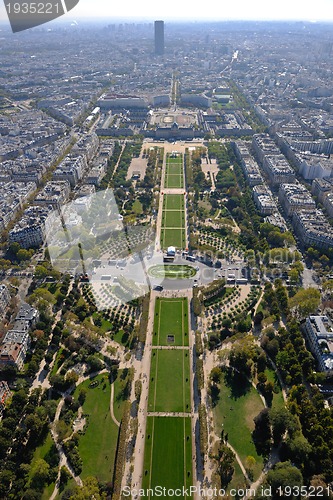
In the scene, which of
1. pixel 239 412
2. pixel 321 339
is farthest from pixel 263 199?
pixel 239 412

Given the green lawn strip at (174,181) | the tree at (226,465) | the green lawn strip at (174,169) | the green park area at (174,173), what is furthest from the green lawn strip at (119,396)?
the green lawn strip at (174,169)

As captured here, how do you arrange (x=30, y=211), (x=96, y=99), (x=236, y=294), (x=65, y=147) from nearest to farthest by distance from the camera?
(x=236, y=294) → (x=30, y=211) → (x=65, y=147) → (x=96, y=99)

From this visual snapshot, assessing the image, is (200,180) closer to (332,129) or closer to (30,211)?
(30,211)

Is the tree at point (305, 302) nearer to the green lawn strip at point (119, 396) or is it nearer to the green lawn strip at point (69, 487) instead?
the green lawn strip at point (119, 396)

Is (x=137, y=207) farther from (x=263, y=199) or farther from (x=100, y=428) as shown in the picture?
(x=100, y=428)

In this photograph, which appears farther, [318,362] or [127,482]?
[318,362]

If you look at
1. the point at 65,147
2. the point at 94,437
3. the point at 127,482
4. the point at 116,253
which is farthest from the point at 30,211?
the point at 127,482
